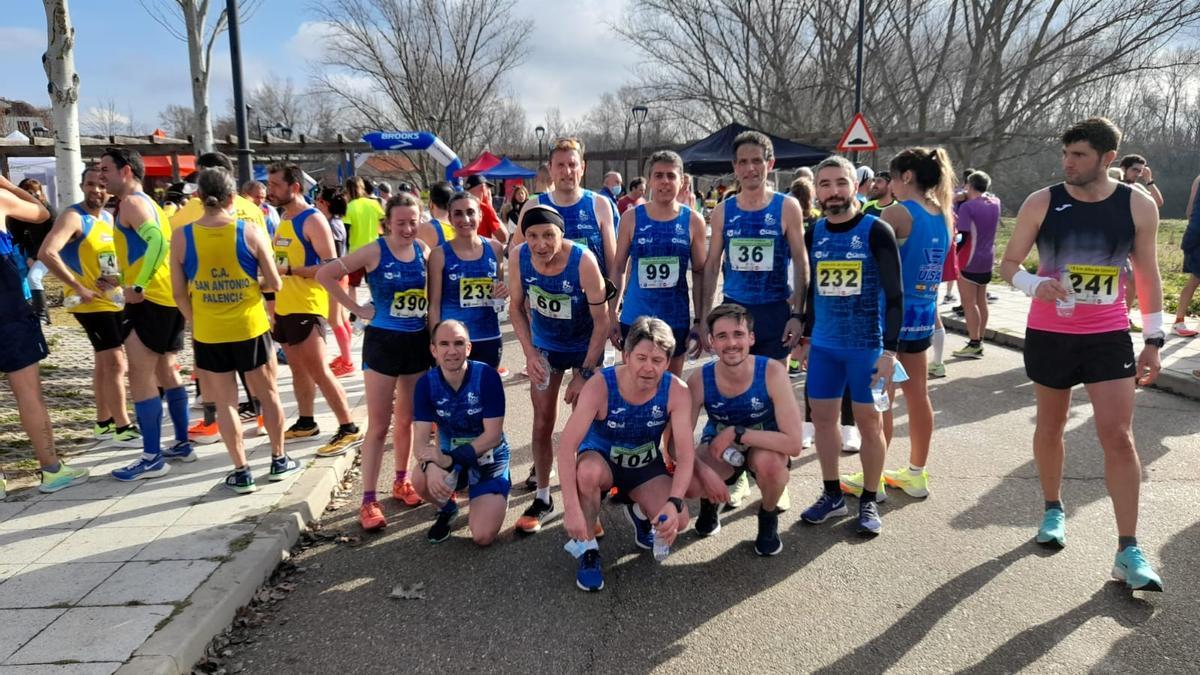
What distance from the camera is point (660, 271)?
414 cm

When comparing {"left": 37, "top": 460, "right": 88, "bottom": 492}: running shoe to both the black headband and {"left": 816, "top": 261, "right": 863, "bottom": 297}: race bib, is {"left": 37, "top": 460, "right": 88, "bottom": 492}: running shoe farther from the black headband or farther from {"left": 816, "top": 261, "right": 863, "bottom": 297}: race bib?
{"left": 816, "top": 261, "right": 863, "bottom": 297}: race bib

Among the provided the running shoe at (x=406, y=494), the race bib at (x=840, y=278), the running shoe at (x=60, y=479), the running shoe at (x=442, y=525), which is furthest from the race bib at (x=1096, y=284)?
the running shoe at (x=60, y=479)

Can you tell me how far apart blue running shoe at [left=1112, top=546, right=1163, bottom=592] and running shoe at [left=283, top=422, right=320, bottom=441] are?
5202mm

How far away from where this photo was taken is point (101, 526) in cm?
Result: 390

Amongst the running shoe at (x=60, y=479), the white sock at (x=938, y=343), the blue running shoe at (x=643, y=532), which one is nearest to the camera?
the blue running shoe at (x=643, y=532)

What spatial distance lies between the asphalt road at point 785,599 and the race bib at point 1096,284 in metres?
1.31

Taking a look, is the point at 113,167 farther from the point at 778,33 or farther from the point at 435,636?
the point at 778,33

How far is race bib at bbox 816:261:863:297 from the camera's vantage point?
3.67 m

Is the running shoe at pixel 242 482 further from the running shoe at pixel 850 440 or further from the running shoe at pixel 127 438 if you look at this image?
the running shoe at pixel 850 440

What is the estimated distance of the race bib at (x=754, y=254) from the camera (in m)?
4.06

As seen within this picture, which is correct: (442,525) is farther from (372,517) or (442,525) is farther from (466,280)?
(466,280)

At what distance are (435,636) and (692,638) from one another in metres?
1.11

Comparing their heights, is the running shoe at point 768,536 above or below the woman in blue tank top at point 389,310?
below

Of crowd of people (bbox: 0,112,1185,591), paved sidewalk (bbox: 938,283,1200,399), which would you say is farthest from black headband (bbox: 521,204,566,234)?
paved sidewalk (bbox: 938,283,1200,399)
